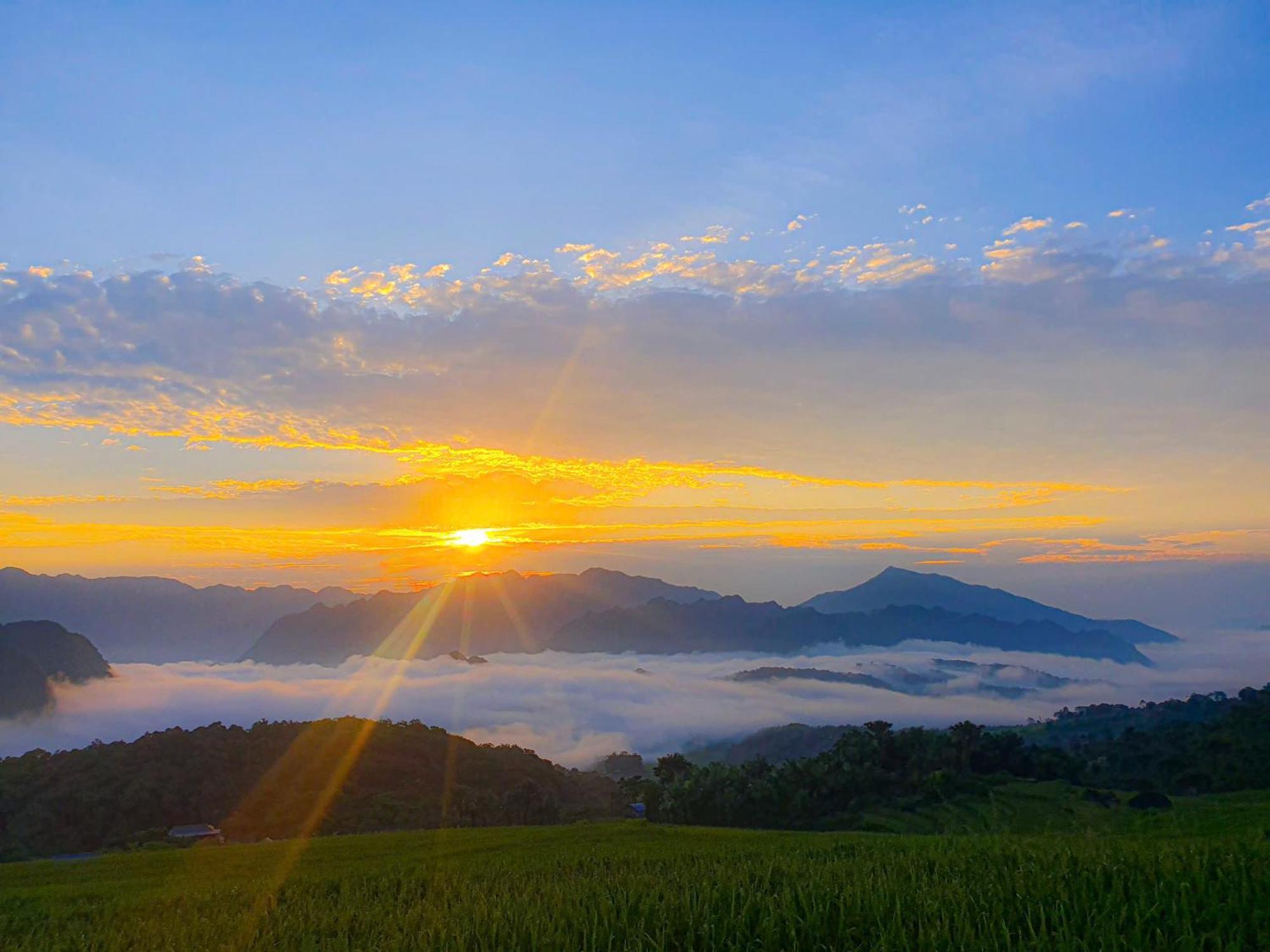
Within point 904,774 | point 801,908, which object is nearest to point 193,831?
point 904,774

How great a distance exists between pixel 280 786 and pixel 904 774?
7712 cm

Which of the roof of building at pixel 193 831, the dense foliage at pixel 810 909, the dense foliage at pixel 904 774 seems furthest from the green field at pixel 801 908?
the roof of building at pixel 193 831

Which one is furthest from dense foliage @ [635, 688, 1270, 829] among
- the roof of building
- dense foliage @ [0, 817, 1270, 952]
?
dense foliage @ [0, 817, 1270, 952]

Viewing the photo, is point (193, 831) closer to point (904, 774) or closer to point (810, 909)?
point (904, 774)

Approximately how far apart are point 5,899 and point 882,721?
227 feet

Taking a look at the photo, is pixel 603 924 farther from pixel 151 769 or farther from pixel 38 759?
pixel 38 759

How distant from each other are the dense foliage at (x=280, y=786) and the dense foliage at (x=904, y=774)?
17.5m

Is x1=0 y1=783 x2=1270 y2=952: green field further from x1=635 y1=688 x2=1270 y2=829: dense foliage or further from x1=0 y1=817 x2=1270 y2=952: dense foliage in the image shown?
x1=635 y1=688 x2=1270 y2=829: dense foliage

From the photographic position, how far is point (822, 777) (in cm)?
6812

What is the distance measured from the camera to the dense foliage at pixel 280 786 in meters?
86.6

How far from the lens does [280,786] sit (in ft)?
351

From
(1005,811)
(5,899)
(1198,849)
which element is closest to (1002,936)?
(1198,849)

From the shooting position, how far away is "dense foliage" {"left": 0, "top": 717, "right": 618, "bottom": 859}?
86625 mm

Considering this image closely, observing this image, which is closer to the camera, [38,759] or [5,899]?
[5,899]
